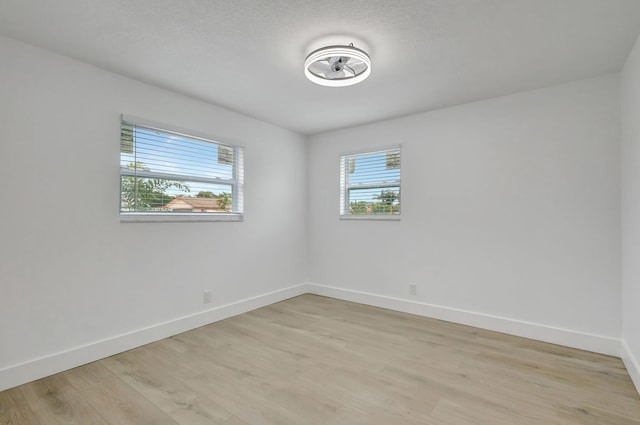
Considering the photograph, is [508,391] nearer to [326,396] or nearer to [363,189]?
[326,396]

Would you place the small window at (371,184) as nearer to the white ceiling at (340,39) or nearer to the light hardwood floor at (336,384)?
the white ceiling at (340,39)

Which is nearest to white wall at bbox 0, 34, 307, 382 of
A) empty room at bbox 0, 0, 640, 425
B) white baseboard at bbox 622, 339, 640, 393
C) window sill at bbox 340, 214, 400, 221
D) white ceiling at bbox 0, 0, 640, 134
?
empty room at bbox 0, 0, 640, 425

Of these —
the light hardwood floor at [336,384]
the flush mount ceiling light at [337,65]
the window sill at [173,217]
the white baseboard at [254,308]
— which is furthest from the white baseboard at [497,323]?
the flush mount ceiling light at [337,65]

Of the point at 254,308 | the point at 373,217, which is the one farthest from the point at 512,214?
the point at 254,308

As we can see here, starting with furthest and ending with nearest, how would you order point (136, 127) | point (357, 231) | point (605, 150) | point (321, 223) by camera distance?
1. point (321, 223)
2. point (357, 231)
3. point (136, 127)
4. point (605, 150)

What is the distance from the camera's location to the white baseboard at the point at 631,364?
2.10 m

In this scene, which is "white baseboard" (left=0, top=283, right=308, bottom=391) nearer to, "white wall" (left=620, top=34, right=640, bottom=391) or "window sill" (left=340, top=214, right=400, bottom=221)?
"window sill" (left=340, top=214, right=400, bottom=221)

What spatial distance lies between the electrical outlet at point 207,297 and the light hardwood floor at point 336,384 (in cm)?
37

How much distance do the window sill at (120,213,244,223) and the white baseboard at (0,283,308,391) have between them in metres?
1.01

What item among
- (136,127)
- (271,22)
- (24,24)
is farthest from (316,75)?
(24,24)

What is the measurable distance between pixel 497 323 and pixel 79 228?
4.00m

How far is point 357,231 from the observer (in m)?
4.29

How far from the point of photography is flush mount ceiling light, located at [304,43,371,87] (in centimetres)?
218

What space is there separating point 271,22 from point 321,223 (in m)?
3.05
